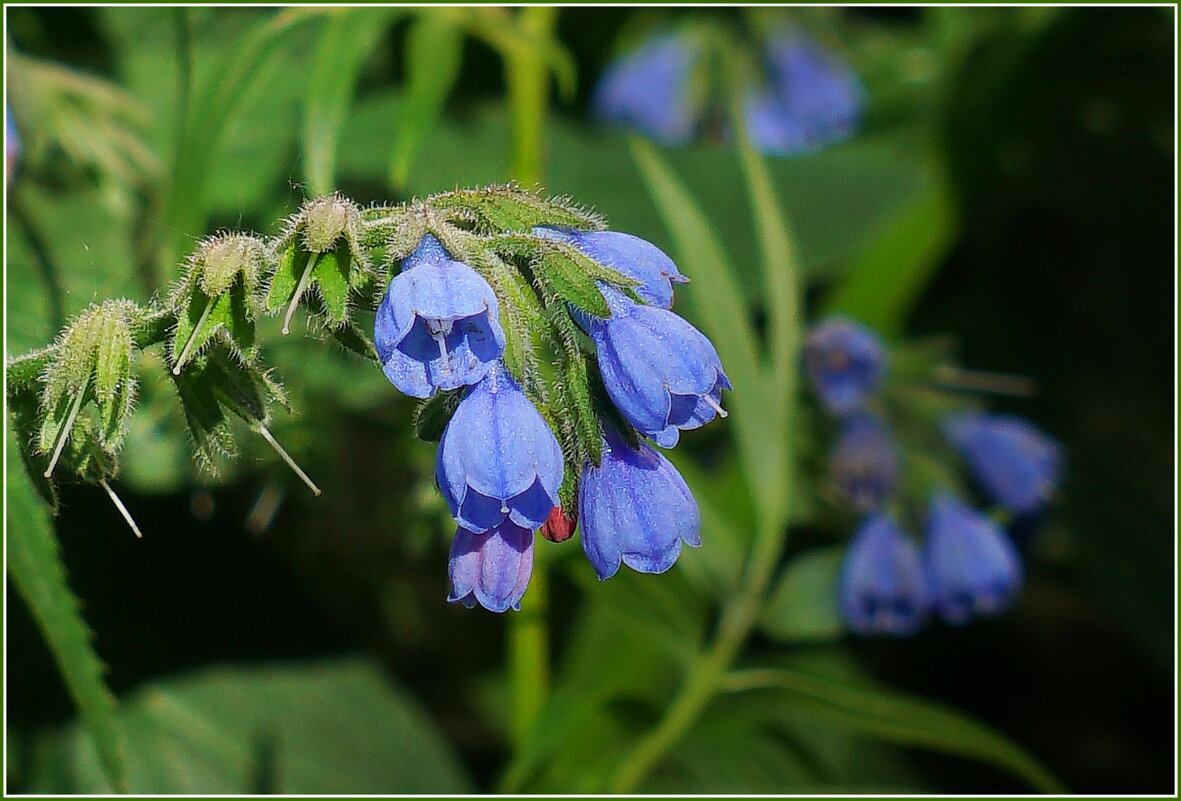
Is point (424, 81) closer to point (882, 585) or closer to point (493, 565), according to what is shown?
point (493, 565)

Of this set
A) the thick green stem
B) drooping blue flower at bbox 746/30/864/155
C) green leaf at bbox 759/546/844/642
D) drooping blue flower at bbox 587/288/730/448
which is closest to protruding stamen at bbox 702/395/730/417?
drooping blue flower at bbox 587/288/730/448

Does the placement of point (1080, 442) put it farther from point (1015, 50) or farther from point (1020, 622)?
point (1015, 50)

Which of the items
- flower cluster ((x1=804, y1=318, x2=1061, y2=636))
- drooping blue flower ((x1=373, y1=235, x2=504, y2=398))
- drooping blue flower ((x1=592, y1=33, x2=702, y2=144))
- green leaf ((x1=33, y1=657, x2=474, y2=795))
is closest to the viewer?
drooping blue flower ((x1=373, y1=235, x2=504, y2=398))

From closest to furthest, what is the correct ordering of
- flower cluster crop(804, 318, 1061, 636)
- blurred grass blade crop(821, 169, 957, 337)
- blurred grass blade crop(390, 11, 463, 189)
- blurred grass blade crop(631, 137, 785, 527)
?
blurred grass blade crop(390, 11, 463, 189)
blurred grass blade crop(631, 137, 785, 527)
flower cluster crop(804, 318, 1061, 636)
blurred grass blade crop(821, 169, 957, 337)

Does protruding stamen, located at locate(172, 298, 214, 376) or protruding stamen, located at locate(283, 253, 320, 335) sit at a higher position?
protruding stamen, located at locate(283, 253, 320, 335)

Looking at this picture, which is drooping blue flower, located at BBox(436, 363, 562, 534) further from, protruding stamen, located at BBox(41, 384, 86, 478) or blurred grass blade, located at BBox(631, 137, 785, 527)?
blurred grass blade, located at BBox(631, 137, 785, 527)
